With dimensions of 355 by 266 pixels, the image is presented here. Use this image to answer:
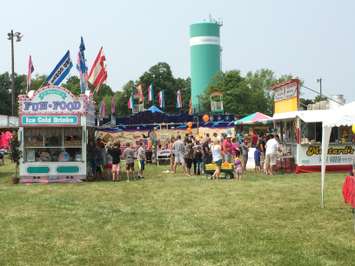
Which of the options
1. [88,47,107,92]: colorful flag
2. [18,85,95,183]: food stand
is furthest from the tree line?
[18,85,95,183]: food stand

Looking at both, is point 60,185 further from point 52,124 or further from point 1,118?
point 1,118

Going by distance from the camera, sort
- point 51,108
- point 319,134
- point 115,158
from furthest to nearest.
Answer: point 319,134 < point 115,158 < point 51,108

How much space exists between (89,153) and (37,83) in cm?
6790

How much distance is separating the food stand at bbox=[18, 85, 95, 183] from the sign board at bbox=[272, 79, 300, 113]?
983 cm

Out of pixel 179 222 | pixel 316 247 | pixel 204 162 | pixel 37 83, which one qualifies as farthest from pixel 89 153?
pixel 37 83

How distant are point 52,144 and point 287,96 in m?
11.4

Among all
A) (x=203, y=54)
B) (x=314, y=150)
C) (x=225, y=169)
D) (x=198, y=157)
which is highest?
(x=203, y=54)

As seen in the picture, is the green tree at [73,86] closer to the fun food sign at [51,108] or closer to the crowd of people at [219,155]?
the crowd of people at [219,155]

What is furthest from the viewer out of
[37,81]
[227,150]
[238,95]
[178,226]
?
[37,81]

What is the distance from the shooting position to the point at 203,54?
9206cm

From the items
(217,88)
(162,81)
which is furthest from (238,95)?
(162,81)

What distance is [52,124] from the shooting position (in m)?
18.5

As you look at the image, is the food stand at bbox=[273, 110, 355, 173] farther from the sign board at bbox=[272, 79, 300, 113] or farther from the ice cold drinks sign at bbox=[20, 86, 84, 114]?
the ice cold drinks sign at bbox=[20, 86, 84, 114]

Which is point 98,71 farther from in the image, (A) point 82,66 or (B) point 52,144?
(B) point 52,144
